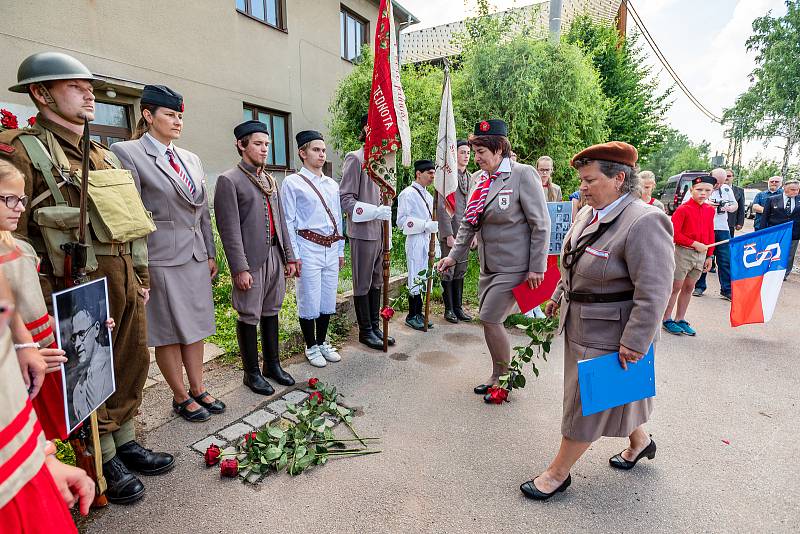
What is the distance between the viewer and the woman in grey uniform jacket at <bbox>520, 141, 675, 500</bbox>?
6.95 ft

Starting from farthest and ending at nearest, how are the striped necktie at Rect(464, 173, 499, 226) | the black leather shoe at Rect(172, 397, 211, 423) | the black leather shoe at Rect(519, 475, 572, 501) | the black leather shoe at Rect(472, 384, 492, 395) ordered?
the black leather shoe at Rect(472, 384, 492, 395)
the striped necktie at Rect(464, 173, 499, 226)
the black leather shoe at Rect(172, 397, 211, 423)
the black leather shoe at Rect(519, 475, 572, 501)

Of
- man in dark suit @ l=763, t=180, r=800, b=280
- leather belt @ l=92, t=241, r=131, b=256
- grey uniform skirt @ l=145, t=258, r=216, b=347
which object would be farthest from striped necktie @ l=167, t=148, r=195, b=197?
man in dark suit @ l=763, t=180, r=800, b=280

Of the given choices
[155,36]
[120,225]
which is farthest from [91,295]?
[155,36]

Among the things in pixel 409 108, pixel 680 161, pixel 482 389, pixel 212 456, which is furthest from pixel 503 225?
pixel 680 161

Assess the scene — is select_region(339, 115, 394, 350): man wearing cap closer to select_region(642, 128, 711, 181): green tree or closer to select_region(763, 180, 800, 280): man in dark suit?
select_region(763, 180, 800, 280): man in dark suit

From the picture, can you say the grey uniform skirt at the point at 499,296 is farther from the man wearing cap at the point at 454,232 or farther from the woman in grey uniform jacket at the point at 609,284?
the man wearing cap at the point at 454,232

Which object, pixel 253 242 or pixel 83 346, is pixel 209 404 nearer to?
pixel 253 242

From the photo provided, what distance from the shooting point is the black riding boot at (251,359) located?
357 centimetres

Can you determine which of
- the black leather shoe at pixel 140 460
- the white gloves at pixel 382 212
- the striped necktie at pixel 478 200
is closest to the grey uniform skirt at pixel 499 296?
the striped necktie at pixel 478 200

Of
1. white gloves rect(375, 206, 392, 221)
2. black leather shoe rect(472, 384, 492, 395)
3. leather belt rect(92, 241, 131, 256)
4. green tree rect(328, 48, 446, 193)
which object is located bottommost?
black leather shoe rect(472, 384, 492, 395)

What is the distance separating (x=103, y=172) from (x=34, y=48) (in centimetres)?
525

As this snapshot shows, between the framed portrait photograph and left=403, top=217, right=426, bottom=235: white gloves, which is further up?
left=403, top=217, right=426, bottom=235: white gloves

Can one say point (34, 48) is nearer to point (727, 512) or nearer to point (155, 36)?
point (155, 36)

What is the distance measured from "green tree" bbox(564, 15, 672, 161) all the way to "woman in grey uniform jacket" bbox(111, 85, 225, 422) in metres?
11.4
